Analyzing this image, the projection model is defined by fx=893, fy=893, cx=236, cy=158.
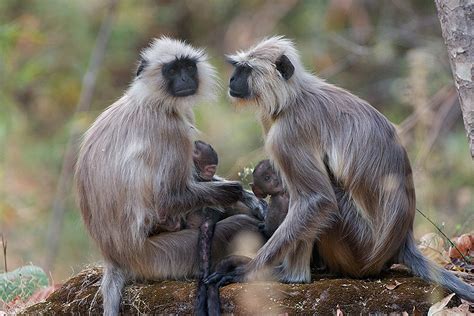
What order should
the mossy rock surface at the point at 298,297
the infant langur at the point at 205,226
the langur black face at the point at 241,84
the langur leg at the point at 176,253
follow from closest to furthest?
the mossy rock surface at the point at 298,297, the infant langur at the point at 205,226, the langur leg at the point at 176,253, the langur black face at the point at 241,84

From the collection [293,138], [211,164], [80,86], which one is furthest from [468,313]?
[80,86]

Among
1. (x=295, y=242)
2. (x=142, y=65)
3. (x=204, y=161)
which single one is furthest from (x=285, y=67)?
(x=295, y=242)

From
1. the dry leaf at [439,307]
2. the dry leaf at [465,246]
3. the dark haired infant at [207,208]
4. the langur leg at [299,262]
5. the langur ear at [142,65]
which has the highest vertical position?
the langur ear at [142,65]

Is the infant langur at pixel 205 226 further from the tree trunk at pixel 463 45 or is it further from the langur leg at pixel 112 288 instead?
the tree trunk at pixel 463 45

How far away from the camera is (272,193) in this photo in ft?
17.4

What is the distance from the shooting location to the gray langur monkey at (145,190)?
5168 mm

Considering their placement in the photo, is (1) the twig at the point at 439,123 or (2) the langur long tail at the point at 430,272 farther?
(1) the twig at the point at 439,123

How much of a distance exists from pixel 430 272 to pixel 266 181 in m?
1.09

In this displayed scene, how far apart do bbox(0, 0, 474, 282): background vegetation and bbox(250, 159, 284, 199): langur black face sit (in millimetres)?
4443

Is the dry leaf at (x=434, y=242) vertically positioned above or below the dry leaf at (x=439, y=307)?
above

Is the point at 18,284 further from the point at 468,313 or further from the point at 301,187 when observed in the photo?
the point at 468,313

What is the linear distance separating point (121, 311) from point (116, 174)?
0.79m

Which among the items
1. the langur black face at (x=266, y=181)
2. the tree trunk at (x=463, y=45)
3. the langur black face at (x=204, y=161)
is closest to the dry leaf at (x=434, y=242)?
the langur black face at (x=266, y=181)

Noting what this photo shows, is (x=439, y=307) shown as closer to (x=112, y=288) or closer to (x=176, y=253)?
(x=176, y=253)
